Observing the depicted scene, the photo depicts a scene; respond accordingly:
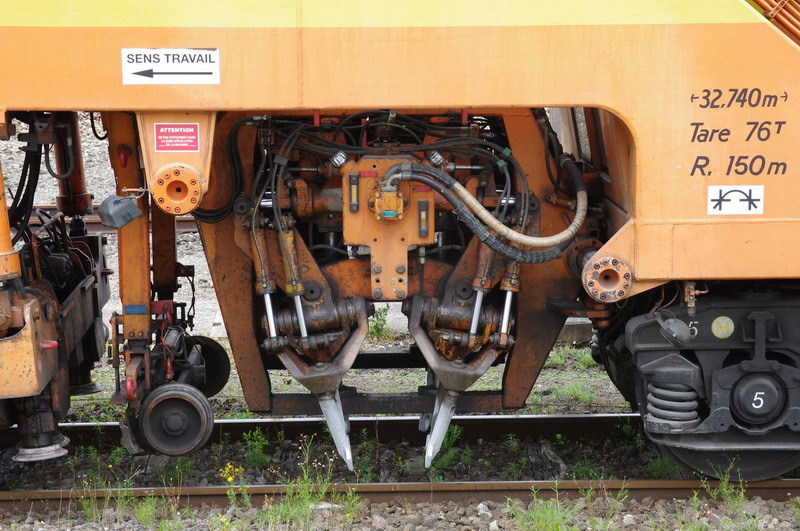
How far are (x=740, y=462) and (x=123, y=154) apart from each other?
358 cm

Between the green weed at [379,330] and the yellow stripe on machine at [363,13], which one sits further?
the green weed at [379,330]

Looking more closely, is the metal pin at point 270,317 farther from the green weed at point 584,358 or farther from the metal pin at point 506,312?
the green weed at point 584,358

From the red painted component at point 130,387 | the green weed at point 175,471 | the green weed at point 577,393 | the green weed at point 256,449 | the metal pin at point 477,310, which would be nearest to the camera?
the red painted component at point 130,387

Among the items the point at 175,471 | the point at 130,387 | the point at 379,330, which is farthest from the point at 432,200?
the point at 379,330

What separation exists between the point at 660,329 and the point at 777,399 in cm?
67

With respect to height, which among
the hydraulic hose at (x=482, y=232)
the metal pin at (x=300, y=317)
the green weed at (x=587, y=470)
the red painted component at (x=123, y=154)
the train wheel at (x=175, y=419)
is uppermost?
the red painted component at (x=123, y=154)

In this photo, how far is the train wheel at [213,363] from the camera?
564cm

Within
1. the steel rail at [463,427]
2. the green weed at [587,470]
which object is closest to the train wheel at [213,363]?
the steel rail at [463,427]

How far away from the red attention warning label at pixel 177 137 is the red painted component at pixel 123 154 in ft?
1.69

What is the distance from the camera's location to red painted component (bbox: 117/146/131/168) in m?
4.41

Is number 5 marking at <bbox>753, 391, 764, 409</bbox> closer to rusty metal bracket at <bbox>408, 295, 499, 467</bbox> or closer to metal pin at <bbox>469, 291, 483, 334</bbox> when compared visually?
rusty metal bracket at <bbox>408, 295, 499, 467</bbox>

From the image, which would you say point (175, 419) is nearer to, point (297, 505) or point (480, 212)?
point (297, 505)

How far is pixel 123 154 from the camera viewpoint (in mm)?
4418

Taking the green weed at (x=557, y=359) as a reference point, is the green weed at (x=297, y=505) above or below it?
below
